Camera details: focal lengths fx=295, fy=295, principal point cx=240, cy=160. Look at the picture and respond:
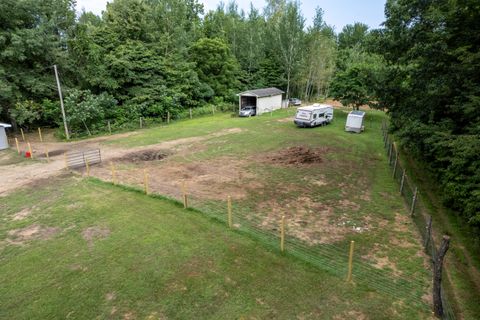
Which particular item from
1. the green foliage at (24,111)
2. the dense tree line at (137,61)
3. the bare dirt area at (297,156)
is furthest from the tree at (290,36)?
the green foliage at (24,111)

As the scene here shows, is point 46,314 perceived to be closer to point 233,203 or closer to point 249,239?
point 249,239

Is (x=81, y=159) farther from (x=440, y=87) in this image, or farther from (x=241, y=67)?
(x=241, y=67)

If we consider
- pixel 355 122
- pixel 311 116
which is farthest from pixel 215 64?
pixel 355 122

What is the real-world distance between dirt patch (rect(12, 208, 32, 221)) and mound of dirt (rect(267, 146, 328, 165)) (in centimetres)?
1160

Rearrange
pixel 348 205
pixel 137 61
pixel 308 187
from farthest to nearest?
pixel 137 61 → pixel 308 187 → pixel 348 205

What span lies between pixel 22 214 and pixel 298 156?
13.5m

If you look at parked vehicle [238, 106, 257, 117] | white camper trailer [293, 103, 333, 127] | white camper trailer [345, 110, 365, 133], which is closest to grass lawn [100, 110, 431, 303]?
white camper trailer [345, 110, 365, 133]

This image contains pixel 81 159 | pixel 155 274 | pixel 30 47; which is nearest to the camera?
pixel 155 274

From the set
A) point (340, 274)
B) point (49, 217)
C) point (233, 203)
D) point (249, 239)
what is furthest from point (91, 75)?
point (340, 274)

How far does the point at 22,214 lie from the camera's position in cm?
1105

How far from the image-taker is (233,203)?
1167 centimetres

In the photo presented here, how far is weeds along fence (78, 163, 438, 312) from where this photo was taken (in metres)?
7.12

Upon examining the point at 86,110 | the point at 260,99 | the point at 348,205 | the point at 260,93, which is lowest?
the point at 348,205

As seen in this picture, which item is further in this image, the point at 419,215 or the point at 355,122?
the point at 355,122
